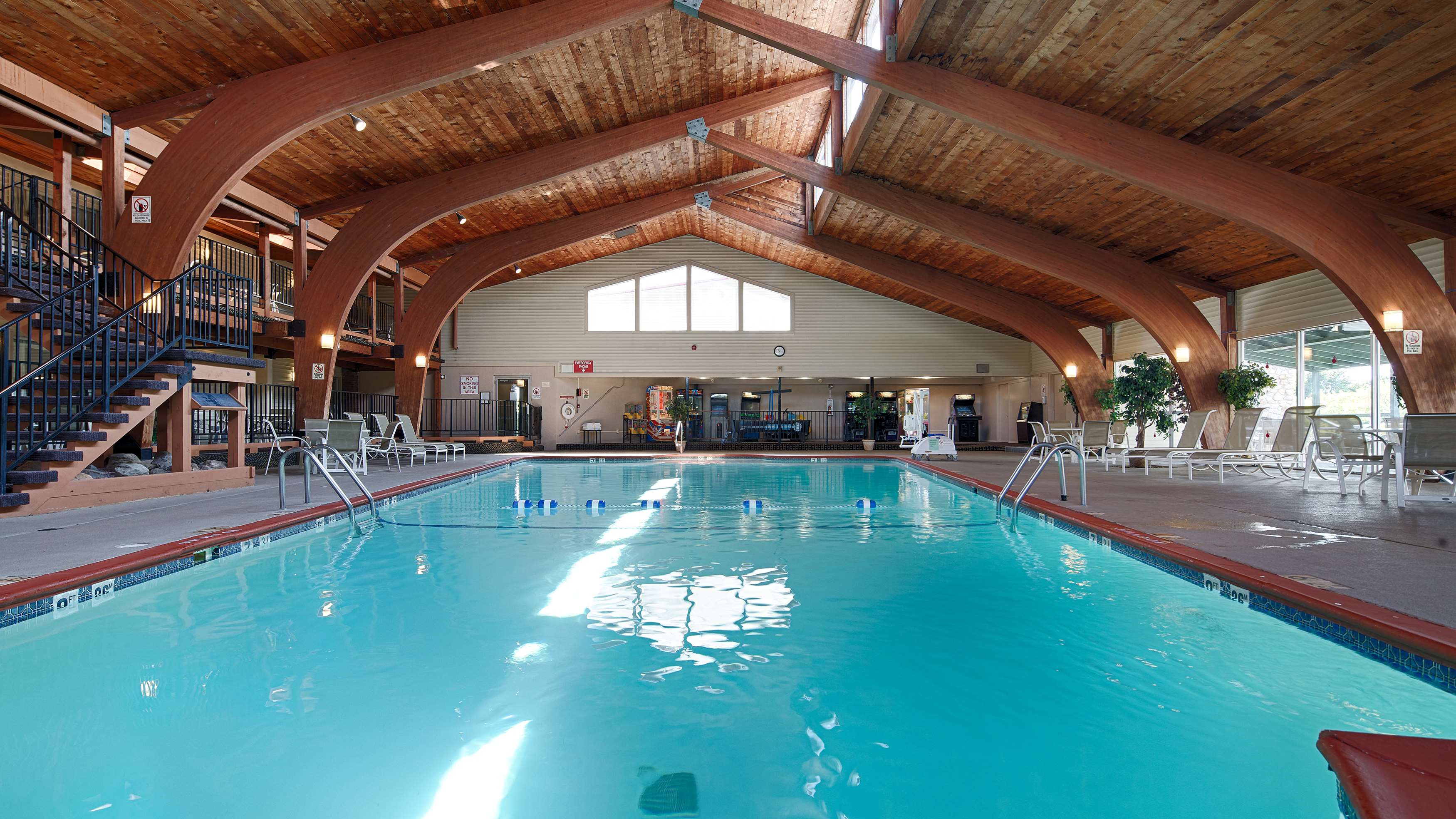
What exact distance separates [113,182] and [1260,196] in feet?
39.7

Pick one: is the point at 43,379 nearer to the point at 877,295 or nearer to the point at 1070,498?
the point at 1070,498

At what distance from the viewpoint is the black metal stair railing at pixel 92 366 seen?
5551 millimetres

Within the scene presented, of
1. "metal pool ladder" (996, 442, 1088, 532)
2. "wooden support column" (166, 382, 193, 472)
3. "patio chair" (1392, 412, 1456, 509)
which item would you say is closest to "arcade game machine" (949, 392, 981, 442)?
"metal pool ladder" (996, 442, 1088, 532)

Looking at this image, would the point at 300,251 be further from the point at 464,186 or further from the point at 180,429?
the point at 180,429

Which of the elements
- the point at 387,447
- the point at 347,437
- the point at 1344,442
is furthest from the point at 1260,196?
the point at 387,447

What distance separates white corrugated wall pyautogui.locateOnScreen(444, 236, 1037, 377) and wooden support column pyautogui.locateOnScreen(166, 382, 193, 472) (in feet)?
37.3

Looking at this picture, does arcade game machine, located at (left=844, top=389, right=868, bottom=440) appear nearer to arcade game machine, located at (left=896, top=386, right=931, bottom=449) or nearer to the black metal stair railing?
arcade game machine, located at (left=896, top=386, right=931, bottom=449)

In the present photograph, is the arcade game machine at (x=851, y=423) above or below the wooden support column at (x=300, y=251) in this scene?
below

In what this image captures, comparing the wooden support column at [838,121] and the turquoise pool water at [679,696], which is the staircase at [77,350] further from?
the wooden support column at [838,121]

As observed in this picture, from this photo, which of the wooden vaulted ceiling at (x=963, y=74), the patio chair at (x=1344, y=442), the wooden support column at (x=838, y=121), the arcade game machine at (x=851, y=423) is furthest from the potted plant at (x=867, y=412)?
the patio chair at (x=1344, y=442)

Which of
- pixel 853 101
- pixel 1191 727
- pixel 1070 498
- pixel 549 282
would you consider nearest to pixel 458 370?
pixel 549 282

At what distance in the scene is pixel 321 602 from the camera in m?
3.57

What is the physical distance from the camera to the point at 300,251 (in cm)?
1157

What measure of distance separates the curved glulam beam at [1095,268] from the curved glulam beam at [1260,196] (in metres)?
3.04
